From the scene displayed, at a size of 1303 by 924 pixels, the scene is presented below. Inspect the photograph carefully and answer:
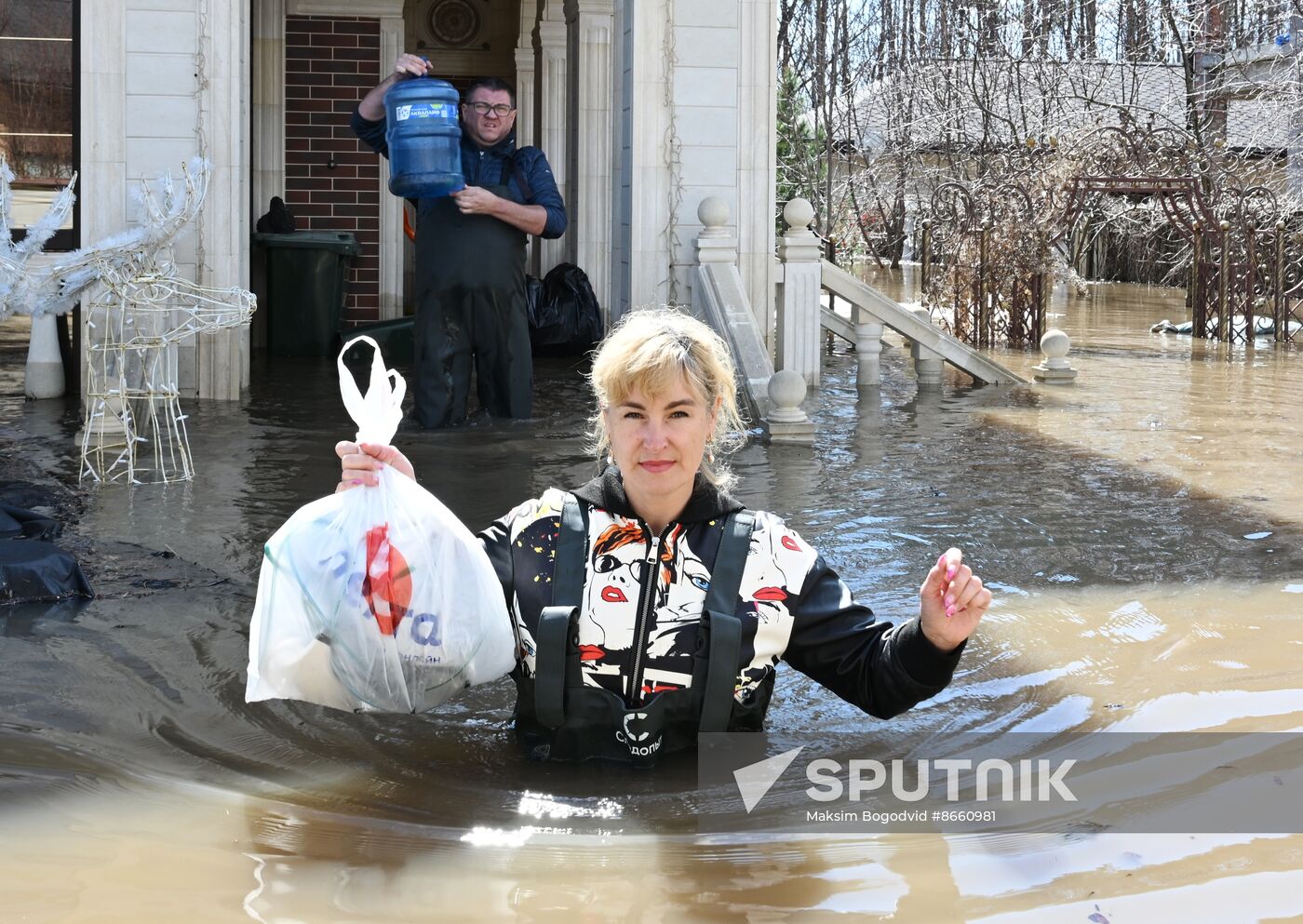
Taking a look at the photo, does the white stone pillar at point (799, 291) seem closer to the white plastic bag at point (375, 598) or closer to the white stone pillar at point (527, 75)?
the white stone pillar at point (527, 75)

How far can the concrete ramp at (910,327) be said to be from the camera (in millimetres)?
10797

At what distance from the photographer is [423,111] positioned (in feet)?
24.7

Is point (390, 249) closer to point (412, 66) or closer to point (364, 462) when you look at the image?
point (412, 66)

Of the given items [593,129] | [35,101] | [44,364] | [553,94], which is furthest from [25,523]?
[553,94]

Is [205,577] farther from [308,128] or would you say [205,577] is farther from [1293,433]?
[308,128]

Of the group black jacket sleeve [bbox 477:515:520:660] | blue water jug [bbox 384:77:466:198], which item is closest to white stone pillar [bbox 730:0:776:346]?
blue water jug [bbox 384:77:466:198]

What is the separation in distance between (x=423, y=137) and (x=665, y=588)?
5.01 metres

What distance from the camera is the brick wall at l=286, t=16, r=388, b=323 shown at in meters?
14.3

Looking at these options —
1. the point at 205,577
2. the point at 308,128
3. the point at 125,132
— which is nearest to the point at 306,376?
the point at 125,132

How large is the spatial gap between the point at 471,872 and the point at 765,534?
875 mm

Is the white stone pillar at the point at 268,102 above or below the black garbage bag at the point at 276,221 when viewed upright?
above

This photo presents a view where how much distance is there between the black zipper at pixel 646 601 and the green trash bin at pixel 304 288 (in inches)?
390

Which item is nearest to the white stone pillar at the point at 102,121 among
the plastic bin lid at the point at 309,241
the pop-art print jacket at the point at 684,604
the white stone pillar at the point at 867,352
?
the plastic bin lid at the point at 309,241

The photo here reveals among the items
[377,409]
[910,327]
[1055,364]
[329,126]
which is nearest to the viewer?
[377,409]
